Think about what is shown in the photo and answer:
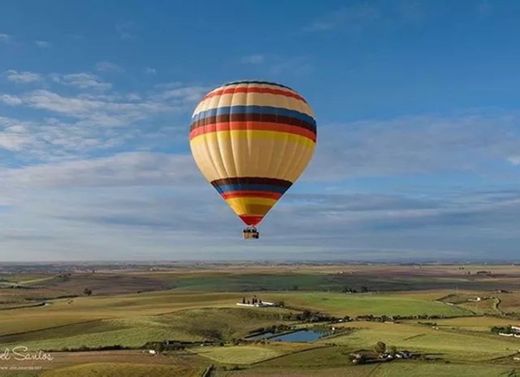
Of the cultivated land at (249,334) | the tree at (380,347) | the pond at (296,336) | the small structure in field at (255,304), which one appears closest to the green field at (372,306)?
the cultivated land at (249,334)

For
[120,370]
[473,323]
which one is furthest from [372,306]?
[120,370]

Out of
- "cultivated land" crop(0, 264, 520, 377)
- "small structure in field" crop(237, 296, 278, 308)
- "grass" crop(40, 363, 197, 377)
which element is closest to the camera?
"grass" crop(40, 363, 197, 377)

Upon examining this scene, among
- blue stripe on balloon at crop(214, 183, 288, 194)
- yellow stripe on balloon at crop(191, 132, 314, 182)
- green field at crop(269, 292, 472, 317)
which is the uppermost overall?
yellow stripe on balloon at crop(191, 132, 314, 182)

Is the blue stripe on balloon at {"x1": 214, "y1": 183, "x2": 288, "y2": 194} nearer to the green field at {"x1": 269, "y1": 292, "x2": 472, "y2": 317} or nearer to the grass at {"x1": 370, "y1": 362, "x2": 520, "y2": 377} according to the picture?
the grass at {"x1": 370, "y1": 362, "x2": 520, "y2": 377}

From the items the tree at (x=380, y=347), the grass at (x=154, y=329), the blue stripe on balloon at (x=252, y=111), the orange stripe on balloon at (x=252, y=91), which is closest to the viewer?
the blue stripe on balloon at (x=252, y=111)

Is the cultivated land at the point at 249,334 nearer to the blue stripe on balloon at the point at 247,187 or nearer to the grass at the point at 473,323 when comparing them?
the grass at the point at 473,323

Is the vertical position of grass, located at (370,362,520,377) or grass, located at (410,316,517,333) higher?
grass, located at (410,316,517,333)

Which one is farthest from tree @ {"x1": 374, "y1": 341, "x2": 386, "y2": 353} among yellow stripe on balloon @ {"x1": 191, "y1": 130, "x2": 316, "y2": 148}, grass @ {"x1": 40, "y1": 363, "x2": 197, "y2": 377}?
yellow stripe on balloon @ {"x1": 191, "y1": 130, "x2": 316, "y2": 148}

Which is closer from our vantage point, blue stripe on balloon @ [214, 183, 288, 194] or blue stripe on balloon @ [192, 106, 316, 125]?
blue stripe on balloon @ [192, 106, 316, 125]
